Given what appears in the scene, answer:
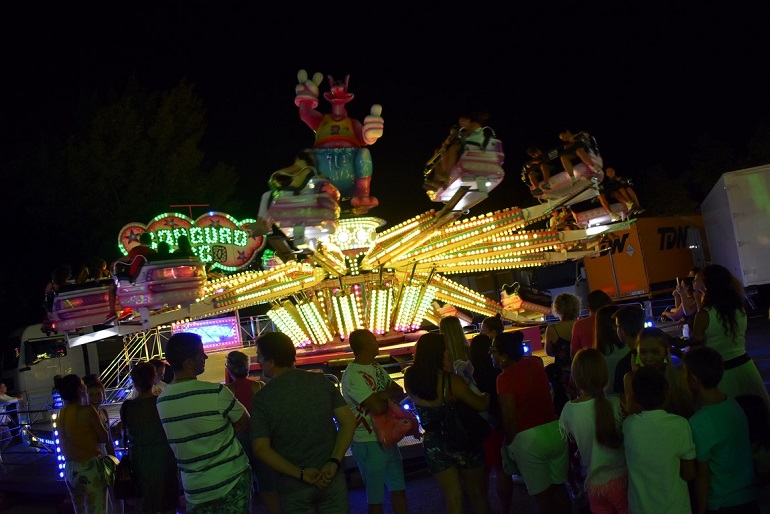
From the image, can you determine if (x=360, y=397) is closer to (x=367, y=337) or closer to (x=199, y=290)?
(x=367, y=337)

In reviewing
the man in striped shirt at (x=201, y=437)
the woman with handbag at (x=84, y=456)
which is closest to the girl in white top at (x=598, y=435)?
the man in striped shirt at (x=201, y=437)

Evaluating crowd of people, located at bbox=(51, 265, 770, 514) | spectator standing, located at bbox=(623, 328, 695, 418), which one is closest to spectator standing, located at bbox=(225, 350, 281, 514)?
crowd of people, located at bbox=(51, 265, 770, 514)

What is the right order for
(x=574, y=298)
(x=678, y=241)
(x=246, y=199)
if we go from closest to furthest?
(x=574, y=298) → (x=678, y=241) → (x=246, y=199)

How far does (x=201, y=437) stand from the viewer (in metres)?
3.93

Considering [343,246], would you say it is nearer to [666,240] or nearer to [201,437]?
[201,437]

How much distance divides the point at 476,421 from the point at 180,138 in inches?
915

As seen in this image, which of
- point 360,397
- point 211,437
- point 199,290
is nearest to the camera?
point 211,437

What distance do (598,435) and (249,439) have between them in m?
2.74

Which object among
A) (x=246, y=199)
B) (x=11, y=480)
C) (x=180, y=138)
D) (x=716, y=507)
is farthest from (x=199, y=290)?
(x=246, y=199)

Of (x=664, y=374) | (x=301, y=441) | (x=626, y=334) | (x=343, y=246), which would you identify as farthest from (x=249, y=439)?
(x=343, y=246)

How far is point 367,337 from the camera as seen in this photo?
496cm

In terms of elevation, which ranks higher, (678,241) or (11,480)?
(678,241)

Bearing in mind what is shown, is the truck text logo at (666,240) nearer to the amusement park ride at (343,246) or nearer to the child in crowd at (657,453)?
the amusement park ride at (343,246)

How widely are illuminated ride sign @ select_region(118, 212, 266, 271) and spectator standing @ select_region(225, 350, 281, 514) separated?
480 cm
